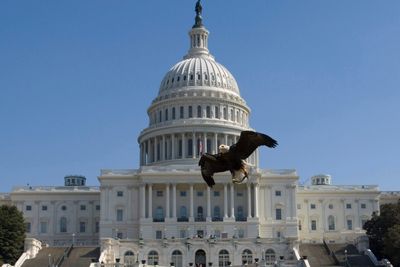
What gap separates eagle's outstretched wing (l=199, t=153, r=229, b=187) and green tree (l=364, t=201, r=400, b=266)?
284ft

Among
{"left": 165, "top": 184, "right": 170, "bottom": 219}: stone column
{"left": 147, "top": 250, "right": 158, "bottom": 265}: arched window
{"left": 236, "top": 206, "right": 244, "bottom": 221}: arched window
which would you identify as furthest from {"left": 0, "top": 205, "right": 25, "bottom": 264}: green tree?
{"left": 236, "top": 206, "right": 244, "bottom": 221}: arched window

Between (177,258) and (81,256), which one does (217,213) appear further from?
(81,256)

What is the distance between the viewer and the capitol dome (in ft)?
502

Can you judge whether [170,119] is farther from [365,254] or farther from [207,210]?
[365,254]

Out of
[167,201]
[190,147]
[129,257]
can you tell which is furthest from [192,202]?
[129,257]

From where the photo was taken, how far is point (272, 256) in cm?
11819

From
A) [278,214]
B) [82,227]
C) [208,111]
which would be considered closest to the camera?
[278,214]

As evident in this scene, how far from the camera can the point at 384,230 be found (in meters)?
112

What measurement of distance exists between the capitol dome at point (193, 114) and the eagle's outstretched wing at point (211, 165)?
130 meters

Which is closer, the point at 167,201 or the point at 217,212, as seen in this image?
the point at 167,201

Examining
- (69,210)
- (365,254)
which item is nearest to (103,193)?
(69,210)

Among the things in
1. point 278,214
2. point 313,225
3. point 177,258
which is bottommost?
point 177,258

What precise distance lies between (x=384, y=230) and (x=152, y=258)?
113 ft

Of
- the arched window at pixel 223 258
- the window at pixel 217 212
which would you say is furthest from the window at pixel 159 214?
the arched window at pixel 223 258
